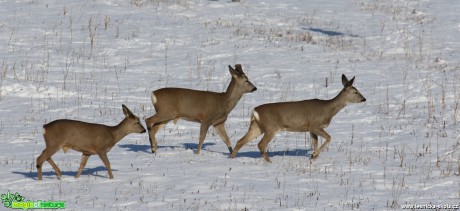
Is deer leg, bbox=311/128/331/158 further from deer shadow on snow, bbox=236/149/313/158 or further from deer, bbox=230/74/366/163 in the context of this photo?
deer shadow on snow, bbox=236/149/313/158

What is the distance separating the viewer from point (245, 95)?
19.9 meters

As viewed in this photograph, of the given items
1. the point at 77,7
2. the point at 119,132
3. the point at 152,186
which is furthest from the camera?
the point at 77,7

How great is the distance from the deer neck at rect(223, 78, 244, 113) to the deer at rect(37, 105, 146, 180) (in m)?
3.03

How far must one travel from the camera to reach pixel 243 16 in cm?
2986

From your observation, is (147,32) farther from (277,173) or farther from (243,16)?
(277,173)

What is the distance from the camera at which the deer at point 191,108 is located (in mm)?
14047

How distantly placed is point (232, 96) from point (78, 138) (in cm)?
414

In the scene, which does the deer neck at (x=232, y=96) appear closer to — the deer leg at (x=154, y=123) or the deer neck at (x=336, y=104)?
the deer leg at (x=154, y=123)

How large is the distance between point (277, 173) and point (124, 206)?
3.03 meters

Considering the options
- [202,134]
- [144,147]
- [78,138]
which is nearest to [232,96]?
[202,134]

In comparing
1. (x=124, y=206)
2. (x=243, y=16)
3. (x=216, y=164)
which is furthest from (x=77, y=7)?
(x=124, y=206)

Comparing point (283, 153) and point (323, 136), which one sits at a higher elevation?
point (323, 136)

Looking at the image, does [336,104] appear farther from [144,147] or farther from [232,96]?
[144,147]

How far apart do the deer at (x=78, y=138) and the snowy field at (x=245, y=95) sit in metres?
0.32
